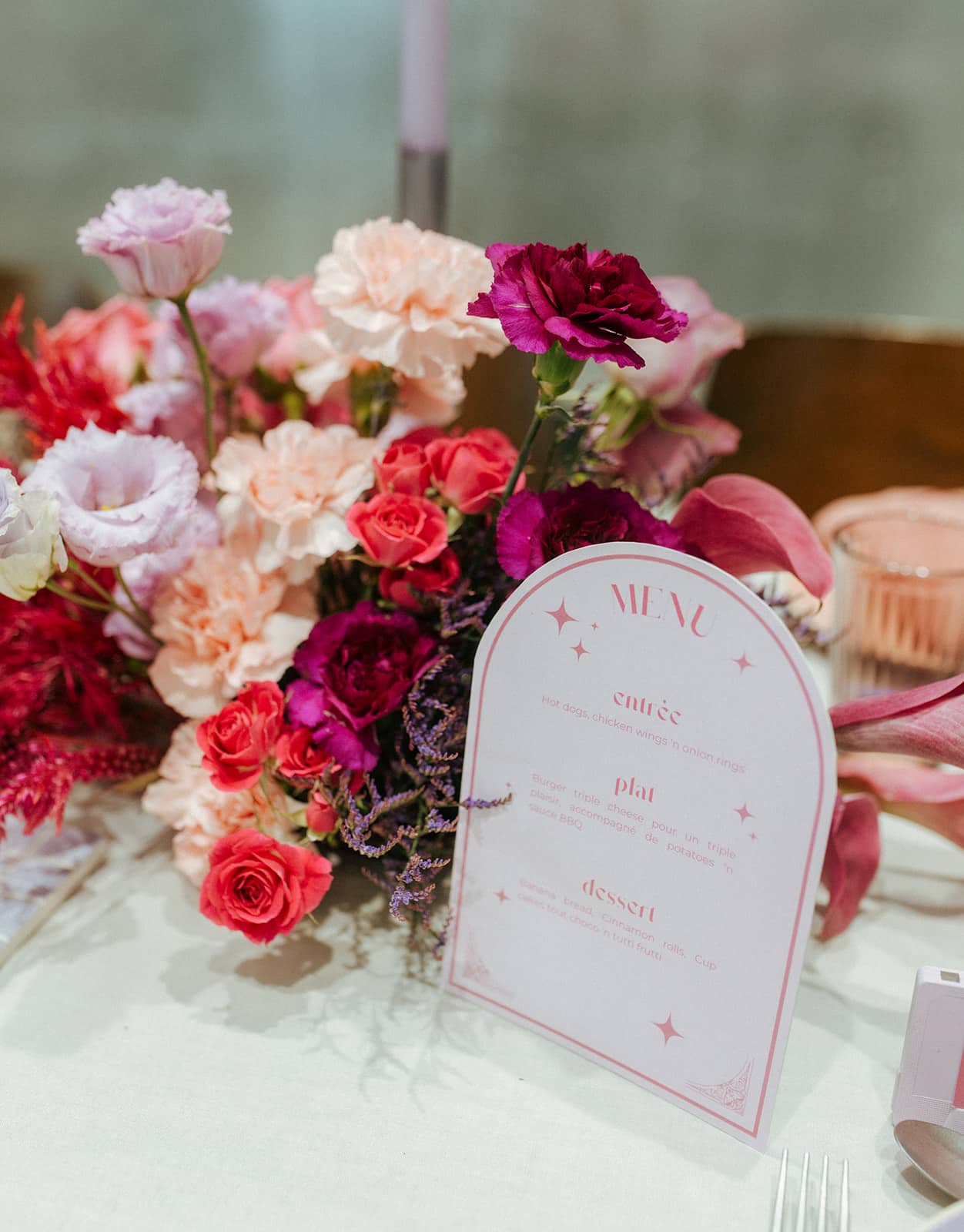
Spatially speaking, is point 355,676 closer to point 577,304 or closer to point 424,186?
point 577,304

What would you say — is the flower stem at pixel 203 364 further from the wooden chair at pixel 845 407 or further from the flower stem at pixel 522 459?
the wooden chair at pixel 845 407

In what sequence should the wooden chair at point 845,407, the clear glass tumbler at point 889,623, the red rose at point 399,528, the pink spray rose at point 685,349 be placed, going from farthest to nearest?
the wooden chair at point 845,407 < the clear glass tumbler at point 889,623 < the pink spray rose at point 685,349 < the red rose at point 399,528

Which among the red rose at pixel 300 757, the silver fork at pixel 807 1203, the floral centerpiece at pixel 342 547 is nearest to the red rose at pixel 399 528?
the floral centerpiece at pixel 342 547

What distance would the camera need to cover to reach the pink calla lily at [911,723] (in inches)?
20.4

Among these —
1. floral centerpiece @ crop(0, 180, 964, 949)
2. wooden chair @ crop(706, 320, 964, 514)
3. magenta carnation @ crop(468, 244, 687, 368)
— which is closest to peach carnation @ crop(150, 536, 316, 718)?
floral centerpiece @ crop(0, 180, 964, 949)

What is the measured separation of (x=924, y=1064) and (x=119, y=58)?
2545mm

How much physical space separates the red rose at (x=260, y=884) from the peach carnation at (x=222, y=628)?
10cm

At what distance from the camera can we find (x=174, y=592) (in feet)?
2.08

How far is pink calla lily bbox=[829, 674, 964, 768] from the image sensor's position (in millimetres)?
519

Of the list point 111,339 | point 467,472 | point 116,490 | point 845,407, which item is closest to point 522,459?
point 467,472

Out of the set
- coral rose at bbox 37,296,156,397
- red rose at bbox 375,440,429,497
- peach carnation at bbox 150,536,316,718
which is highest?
red rose at bbox 375,440,429,497

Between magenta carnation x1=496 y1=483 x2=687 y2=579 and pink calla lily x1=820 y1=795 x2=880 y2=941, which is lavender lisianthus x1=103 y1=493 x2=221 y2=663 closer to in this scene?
magenta carnation x1=496 y1=483 x2=687 y2=579

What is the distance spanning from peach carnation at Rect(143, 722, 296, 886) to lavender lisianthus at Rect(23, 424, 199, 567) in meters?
0.13

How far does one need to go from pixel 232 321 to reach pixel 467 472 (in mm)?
251
